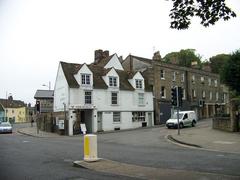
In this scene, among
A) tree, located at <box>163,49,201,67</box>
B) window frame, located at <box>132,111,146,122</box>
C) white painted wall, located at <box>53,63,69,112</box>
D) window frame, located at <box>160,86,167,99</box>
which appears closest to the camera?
white painted wall, located at <box>53,63,69,112</box>

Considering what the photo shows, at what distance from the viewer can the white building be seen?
39594mm

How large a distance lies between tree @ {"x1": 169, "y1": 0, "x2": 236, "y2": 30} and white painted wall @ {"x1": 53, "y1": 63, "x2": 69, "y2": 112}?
3049cm

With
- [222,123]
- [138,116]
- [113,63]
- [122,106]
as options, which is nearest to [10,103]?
[113,63]

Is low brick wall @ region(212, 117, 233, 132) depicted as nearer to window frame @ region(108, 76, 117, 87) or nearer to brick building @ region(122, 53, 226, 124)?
window frame @ region(108, 76, 117, 87)

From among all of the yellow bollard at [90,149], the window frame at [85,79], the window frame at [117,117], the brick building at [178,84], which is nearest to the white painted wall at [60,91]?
the window frame at [85,79]

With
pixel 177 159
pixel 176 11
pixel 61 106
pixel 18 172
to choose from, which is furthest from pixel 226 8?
pixel 61 106

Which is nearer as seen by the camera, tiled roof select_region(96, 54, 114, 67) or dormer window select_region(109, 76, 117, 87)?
dormer window select_region(109, 76, 117, 87)

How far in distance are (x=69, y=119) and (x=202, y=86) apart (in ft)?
101

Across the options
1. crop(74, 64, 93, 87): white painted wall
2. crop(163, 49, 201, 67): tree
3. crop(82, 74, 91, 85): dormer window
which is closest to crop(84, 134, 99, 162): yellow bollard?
crop(74, 64, 93, 87): white painted wall

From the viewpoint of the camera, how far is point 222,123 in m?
32.8

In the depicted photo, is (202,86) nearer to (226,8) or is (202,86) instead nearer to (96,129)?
(96,129)

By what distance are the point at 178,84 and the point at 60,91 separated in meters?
21.2

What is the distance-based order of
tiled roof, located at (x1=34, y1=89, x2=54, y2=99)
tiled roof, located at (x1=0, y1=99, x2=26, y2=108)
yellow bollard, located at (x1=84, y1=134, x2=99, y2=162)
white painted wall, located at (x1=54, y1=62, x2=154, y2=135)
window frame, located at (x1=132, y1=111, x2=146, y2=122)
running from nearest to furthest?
yellow bollard, located at (x1=84, y1=134, x2=99, y2=162) → white painted wall, located at (x1=54, y1=62, x2=154, y2=135) → window frame, located at (x1=132, y1=111, x2=146, y2=122) → tiled roof, located at (x1=34, y1=89, x2=54, y2=99) → tiled roof, located at (x1=0, y1=99, x2=26, y2=108)

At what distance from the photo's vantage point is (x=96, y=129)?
40.7 m
